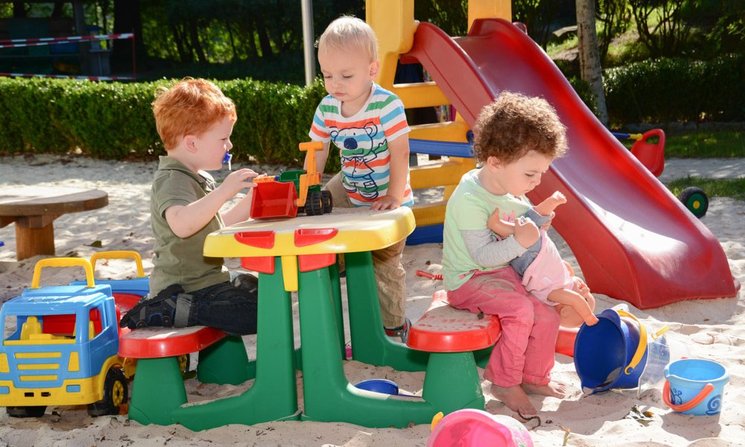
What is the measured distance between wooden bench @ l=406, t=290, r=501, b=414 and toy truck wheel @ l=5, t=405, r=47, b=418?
1.45 metres

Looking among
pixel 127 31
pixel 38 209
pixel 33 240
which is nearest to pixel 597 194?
pixel 38 209

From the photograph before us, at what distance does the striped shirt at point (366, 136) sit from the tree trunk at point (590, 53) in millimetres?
8130

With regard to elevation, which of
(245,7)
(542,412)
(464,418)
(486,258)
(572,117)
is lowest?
(542,412)

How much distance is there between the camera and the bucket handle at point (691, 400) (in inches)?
120

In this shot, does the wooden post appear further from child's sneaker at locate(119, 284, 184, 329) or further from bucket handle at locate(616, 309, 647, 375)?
bucket handle at locate(616, 309, 647, 375)

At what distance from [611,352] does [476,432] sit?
3.94 feet

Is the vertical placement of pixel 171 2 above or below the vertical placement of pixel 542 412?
above

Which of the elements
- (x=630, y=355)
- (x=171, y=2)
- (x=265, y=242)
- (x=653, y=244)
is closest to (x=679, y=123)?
(x=653, y=244)

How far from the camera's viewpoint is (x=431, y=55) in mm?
5746

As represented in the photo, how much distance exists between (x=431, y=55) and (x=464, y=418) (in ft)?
12.1

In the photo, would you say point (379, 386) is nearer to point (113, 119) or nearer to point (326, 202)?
point (326, 202)

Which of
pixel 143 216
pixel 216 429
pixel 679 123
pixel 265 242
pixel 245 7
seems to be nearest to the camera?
pixel 265 242

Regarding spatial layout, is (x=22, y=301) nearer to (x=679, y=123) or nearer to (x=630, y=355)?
(x=630, y=355)

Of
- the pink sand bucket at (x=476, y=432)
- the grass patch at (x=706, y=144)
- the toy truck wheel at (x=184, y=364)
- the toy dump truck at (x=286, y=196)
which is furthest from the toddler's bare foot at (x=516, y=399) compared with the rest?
the grass patch at (x=706, y=144)
